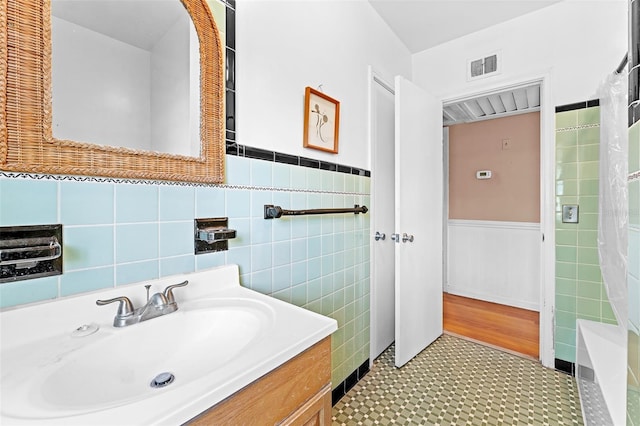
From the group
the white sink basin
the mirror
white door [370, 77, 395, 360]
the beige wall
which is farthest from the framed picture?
the beige wall

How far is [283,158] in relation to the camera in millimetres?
1336

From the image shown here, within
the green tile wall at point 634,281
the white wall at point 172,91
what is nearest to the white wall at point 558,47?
the green tile wall at point 634,281

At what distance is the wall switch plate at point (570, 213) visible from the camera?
1909 millimetres

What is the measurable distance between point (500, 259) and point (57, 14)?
3.80 meters

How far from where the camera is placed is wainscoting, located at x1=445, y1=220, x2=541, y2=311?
3.12m

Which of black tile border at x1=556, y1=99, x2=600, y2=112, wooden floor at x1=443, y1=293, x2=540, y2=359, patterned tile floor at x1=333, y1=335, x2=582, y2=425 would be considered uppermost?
black tile border at x1=556, y1=99, x2=600, y2=112


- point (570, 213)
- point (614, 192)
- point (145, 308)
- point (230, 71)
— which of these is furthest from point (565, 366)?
point (230, 71)

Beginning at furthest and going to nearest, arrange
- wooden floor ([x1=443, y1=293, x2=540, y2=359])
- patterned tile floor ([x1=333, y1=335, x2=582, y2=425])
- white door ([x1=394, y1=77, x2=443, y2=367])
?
1. wooden floor ([x1=443, y1=293, x2=540, y2=359])
2. white door ([x1=394, y1=77, x2=443, y2=367])
3. patterned tile floor ([x1=333, y1=335, x2=582, y2=425])

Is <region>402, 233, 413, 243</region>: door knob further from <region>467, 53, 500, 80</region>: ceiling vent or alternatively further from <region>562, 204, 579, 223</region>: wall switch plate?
<region>467, 53, 500, 80</region>: ceiling vent

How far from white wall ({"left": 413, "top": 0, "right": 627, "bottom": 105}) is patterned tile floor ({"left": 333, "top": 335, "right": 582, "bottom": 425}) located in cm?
175

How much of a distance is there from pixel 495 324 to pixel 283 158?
2530 millimetres

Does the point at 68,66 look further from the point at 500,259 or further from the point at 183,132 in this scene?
the point at 500,259

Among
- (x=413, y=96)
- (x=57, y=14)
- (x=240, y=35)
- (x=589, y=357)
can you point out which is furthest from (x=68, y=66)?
(x=589, y=357)

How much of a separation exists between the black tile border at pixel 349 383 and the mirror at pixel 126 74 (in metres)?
1.45
